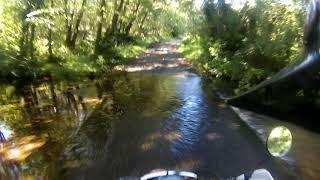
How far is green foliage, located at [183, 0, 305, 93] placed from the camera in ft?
44.8

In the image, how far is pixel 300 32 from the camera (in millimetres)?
13109

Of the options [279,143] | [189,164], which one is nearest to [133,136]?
[189,164]

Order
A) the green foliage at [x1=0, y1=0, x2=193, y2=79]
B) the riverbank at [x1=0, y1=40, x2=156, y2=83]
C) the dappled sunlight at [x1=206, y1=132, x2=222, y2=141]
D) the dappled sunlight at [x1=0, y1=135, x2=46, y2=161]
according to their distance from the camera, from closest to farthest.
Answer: the dappled sunlight at [x1=0, y1=135, x2=46, y2=161] → the dappled sunlight at [x1=206, y1=132, x2=222, y2=141] → the green foliage at [x1=0, y1=0, x2=193, y2=79] → the riverbank at [x1=0, y1=40, x2=156, y2=83]

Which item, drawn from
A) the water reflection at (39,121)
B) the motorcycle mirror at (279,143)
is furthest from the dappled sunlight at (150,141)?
the motorcycle mirror at (279,143)

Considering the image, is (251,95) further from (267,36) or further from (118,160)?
(118,160)

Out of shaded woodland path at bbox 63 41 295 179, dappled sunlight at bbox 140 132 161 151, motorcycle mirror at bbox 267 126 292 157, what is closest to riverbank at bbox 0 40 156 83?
shaded woodland path at bbox 63 41 295 179

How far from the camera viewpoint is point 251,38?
16406 mm

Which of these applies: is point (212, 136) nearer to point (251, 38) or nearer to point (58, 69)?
point (251, 38)

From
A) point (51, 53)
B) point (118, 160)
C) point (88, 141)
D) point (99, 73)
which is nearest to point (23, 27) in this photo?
point (51, 53)

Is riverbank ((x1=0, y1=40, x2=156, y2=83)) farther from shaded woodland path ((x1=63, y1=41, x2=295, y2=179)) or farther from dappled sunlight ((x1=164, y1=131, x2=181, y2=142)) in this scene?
dappled sunlight ((x1=164, y1=131, x2=181, y2=142))

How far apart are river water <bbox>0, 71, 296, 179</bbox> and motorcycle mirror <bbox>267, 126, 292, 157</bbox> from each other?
78 centimetres

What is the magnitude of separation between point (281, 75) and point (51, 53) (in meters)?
14.7

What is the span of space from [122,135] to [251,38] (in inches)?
324

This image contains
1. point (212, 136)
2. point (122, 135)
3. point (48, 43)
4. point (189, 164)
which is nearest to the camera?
point (189, 164)
